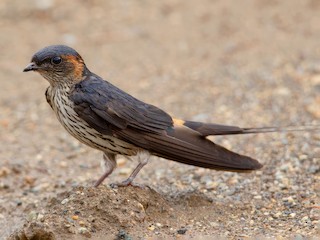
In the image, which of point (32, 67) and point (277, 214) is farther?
point (32, 67)

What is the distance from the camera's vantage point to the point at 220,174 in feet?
24.6

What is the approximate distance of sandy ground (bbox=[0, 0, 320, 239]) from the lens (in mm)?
6023

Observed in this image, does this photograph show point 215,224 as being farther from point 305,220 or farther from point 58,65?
point 58,65

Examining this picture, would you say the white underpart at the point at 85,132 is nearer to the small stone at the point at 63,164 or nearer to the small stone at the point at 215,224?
the small stone at the point at 215,224

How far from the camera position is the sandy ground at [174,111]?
6.02m

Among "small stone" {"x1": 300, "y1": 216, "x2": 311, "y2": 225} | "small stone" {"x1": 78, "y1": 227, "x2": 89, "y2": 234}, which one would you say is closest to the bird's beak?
"small stone" {"x1": 78, "y1": 227, "x2": 89, "y2": 234}

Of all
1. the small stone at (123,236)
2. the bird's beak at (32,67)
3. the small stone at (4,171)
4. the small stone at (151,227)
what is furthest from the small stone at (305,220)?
the small stone at (4,171)

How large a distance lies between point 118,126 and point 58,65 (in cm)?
79

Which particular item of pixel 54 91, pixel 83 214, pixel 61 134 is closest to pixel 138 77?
pixel 61 134

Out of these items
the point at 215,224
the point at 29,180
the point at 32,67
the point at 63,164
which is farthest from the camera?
the point at 63,164

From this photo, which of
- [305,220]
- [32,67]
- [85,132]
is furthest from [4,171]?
[305,220]

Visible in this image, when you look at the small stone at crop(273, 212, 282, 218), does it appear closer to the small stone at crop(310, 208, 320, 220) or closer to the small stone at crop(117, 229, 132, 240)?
the small stone at crop(310, 208, 320, 220)

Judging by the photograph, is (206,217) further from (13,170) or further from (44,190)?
(13,170)

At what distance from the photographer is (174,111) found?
32.4ft
